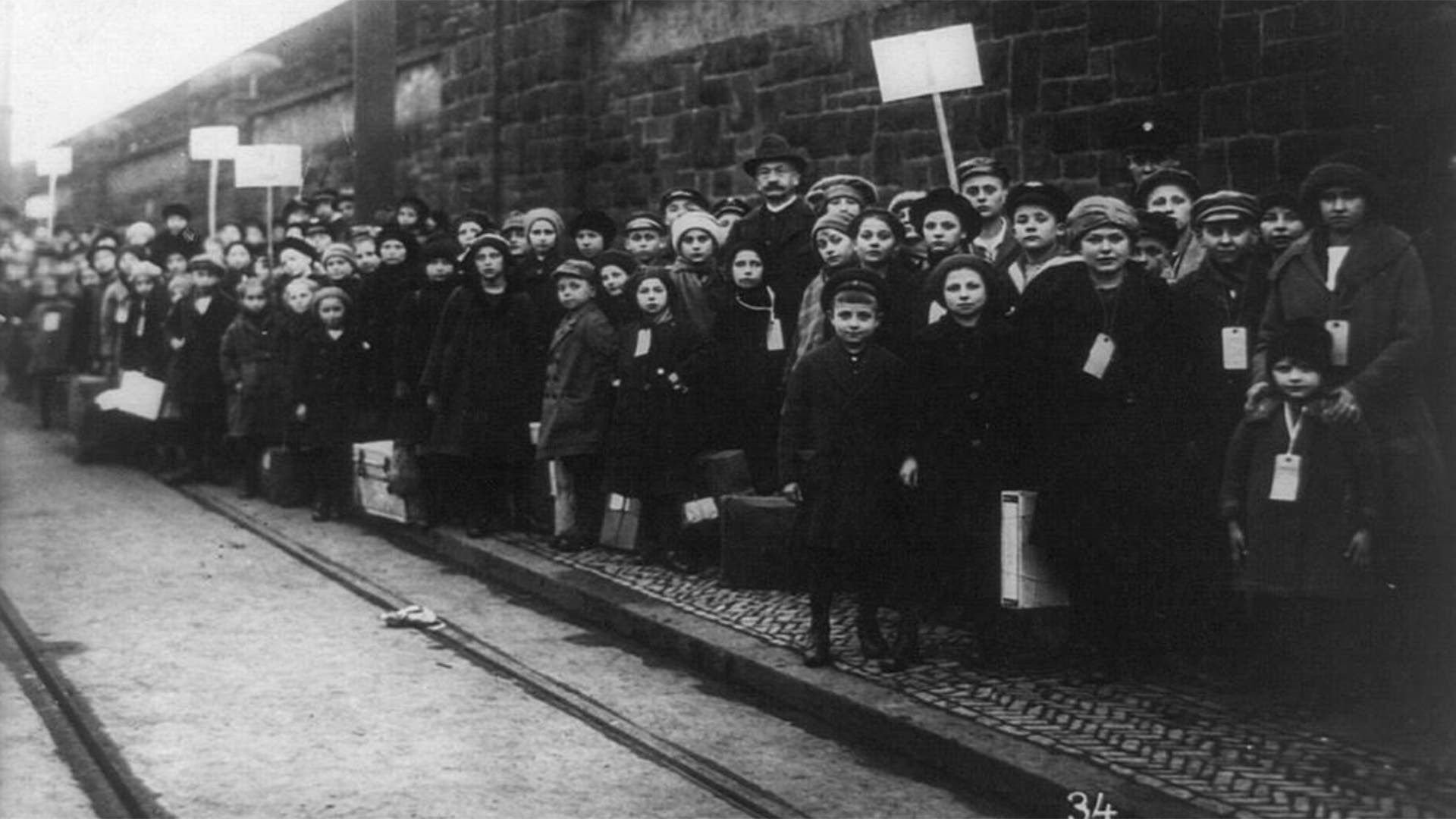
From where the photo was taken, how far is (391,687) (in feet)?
25.4

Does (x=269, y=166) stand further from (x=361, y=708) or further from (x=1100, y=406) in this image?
(x=1100, y=406)

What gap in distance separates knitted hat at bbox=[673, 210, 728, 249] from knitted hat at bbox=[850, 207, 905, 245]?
1972 mm

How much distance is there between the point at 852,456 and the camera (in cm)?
772

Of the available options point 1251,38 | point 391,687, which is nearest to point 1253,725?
point 391,687

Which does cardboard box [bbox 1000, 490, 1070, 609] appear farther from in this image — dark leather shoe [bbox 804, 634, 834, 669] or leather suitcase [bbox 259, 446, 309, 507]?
leather suitcase [bbox 259, 446, 309, 507]

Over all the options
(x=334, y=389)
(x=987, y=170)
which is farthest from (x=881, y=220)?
(x=334, y=389)

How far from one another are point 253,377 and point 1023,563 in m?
8.43

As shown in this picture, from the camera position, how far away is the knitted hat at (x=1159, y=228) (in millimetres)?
8211

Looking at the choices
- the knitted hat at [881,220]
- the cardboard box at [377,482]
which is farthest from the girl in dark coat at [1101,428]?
the cardboard box at [377,482]

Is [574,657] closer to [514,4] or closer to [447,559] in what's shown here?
[447,559]

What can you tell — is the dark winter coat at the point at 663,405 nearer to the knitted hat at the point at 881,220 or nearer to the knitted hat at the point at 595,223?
the knitted hat at the point at 881,220

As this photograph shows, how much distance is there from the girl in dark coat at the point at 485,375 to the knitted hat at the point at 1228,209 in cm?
506

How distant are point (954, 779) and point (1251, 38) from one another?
539 centimetres

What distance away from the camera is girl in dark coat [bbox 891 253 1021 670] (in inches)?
301
